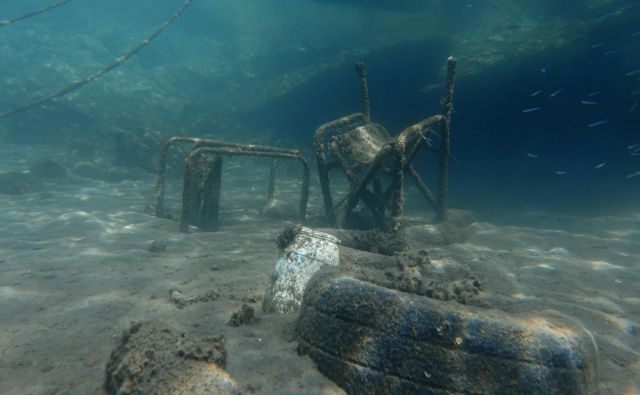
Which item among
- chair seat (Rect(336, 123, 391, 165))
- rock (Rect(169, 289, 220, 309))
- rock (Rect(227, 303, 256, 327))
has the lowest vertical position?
rock (Rect(169, 289, 220, 309))

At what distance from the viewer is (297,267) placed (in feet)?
13.5

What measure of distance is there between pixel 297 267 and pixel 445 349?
6.65 ft

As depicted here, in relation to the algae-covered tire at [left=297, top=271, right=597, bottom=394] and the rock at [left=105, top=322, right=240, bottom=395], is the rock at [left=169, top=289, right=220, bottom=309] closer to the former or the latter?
the rock at [left=105, top=322, right=240, bottom=395]

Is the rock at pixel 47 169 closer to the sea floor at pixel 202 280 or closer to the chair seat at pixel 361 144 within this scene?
Result: the sea floor at pixel 202 280

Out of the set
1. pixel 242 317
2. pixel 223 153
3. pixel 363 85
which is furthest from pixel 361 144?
pixel 242 317

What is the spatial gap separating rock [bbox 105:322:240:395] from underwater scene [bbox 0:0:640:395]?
0.05 feet

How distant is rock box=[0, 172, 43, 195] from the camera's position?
10.7 metres

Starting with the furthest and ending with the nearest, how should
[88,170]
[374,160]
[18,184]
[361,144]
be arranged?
[88,170] < [18,184] < [361,144] < [374,160]

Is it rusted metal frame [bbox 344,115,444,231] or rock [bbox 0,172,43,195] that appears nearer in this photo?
rusted metal frame [bbox 344,115,444,231]

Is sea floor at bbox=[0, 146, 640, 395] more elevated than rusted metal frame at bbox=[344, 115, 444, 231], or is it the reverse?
rusted metal frame at bbox=[344, 115, 444, 231]

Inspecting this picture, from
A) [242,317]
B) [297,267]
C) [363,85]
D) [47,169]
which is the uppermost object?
[363,85]

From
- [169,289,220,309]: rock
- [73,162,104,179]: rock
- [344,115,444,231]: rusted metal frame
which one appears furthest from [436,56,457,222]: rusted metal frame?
[73,162,104,179]: rock

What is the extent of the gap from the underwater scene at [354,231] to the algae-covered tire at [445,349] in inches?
0.5

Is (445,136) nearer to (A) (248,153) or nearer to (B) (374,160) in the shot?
(B) (374,160)
